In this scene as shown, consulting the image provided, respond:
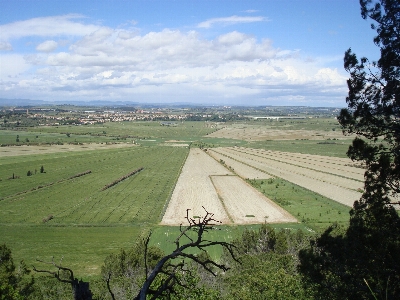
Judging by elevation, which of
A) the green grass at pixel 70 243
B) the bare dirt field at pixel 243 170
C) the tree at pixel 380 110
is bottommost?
the green grass at pixel 70 243

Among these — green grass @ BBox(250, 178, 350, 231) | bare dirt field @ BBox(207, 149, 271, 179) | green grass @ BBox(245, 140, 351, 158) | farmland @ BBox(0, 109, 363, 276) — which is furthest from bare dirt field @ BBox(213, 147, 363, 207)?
green grass @ BBox(245, 140, 351, 158)

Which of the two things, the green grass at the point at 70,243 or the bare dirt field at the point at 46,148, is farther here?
the bare dirt field at the point at 46,148

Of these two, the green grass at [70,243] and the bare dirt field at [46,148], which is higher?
the bare dirt field at [46,148]

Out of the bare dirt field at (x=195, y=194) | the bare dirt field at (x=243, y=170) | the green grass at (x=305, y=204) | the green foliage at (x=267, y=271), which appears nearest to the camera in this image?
the green foliage at (x=267, y=271)

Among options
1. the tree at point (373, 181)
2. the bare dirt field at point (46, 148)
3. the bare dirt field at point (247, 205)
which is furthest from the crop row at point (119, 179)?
the tree at point (373, 181)

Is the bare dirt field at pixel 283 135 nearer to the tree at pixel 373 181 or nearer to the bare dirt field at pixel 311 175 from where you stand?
the bare dirt field at pixel 311 175

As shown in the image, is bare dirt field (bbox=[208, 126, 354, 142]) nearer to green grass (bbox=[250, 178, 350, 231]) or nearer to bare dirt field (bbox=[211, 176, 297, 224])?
green grass (bbox=[250, 178, 350, 231])
